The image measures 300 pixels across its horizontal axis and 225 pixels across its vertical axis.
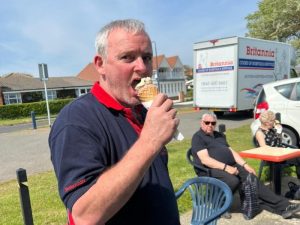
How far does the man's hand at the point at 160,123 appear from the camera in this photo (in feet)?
3.84

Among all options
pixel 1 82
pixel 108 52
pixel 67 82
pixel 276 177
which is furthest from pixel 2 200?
pixel 67 82

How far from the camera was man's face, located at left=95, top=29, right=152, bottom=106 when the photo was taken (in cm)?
141

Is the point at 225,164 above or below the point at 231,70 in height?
below

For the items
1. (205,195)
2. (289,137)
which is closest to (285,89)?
(289,137)

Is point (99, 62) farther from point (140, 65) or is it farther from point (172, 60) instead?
point (172, 60)

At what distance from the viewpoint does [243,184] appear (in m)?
4.34

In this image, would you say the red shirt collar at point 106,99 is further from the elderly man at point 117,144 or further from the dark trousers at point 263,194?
the dark trousers at point 263,194

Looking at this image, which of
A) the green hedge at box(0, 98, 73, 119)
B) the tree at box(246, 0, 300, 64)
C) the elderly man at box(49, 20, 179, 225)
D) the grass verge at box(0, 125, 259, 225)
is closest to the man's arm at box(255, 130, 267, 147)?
the grass verge at box(0, 125, 259, 225)

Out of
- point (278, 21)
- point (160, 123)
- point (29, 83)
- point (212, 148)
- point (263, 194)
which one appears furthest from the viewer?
point (29, 83)

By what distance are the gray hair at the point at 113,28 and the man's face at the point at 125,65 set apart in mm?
19

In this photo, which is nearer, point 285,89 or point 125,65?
point 125,65

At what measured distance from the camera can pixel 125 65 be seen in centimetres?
141

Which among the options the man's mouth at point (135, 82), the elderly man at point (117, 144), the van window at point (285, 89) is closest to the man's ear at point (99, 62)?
the elderly man at point (117, 144)

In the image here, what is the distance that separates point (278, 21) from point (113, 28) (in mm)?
29822
